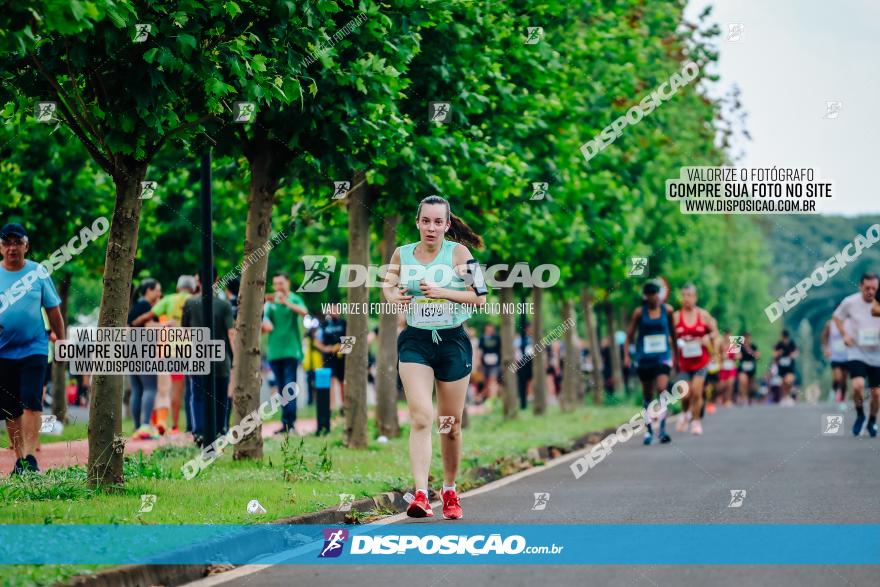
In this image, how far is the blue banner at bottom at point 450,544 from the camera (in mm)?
8148

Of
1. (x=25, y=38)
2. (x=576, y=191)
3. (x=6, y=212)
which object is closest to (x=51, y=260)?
(x=6, y=212)

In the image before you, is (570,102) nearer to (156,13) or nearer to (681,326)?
(681,326)

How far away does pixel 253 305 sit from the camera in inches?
583

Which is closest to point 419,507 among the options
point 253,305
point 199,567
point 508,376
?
point 199,567

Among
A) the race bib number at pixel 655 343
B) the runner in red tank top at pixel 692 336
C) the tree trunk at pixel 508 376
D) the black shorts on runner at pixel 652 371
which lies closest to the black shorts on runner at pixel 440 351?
the race bib number at pixel 655 343

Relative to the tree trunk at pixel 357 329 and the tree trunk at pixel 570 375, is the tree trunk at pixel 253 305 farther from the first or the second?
the tree trunk at pixel 570 375

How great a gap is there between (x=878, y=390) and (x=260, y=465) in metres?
9.37

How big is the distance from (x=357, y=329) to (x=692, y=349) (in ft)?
18.3

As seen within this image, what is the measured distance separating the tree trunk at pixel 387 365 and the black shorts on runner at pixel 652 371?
3446 mm

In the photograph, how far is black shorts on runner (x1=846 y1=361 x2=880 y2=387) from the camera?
1953 cm

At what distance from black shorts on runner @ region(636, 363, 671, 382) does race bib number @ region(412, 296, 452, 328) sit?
10.3 m

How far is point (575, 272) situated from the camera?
96.9ft

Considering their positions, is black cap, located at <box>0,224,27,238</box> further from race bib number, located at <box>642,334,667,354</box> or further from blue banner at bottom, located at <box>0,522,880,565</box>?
race bib number, located at <box>642,334,667,354</box>

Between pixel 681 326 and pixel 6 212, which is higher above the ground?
pixel 6 212
